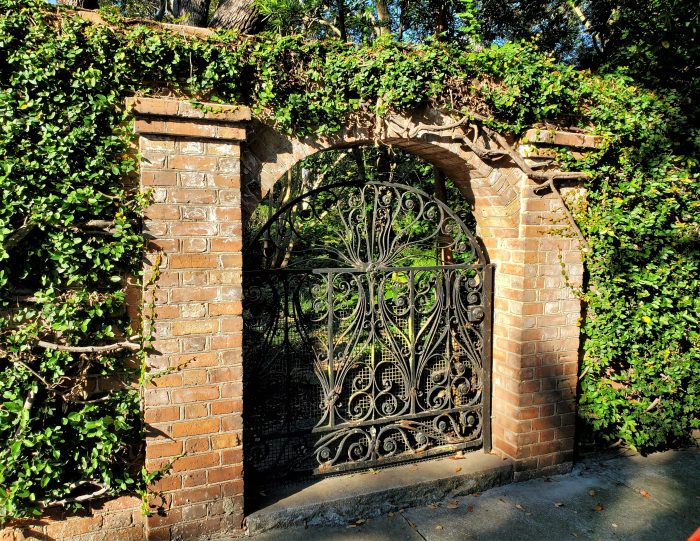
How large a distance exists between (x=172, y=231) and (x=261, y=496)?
191cm

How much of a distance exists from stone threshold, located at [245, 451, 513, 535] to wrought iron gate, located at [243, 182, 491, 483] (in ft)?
0.37

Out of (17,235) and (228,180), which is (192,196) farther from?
(17,235)

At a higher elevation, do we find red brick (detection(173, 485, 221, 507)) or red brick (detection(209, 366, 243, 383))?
red brick (detection(209, 366, 243, 383))

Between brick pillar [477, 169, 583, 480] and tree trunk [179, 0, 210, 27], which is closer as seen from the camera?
brick pillar [477, 169, 583, 480]

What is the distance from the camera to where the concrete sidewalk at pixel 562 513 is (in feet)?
11.2

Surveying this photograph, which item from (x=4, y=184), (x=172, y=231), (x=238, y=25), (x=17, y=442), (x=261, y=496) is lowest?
(x=261, y=496)

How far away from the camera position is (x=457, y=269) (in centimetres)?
421

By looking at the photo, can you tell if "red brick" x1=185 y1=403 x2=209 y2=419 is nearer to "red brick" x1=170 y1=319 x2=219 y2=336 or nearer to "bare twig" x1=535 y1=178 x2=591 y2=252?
"red brick" x1=170 y1=319 x2=219 y2=336

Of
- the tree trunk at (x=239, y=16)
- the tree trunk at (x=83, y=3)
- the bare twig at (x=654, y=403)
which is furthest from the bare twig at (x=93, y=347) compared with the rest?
the bare twig at (x=654, y=403)

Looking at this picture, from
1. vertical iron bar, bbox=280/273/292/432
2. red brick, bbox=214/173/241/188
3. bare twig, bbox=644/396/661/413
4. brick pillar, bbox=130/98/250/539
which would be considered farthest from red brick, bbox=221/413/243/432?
bare twig, bbox=644/396/661/413

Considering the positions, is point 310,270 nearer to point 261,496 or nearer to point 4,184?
point 261,496

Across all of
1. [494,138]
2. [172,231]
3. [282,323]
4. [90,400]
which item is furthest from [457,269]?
[90,400]

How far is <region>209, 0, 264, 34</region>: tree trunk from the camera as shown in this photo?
5340 millimetres

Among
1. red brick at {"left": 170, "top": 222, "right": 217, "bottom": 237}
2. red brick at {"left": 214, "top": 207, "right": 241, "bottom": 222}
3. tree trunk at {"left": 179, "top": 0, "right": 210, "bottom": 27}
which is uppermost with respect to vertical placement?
tree trunk at {"left": 179, "top": 0, "right": 210, "bottom": 27}
